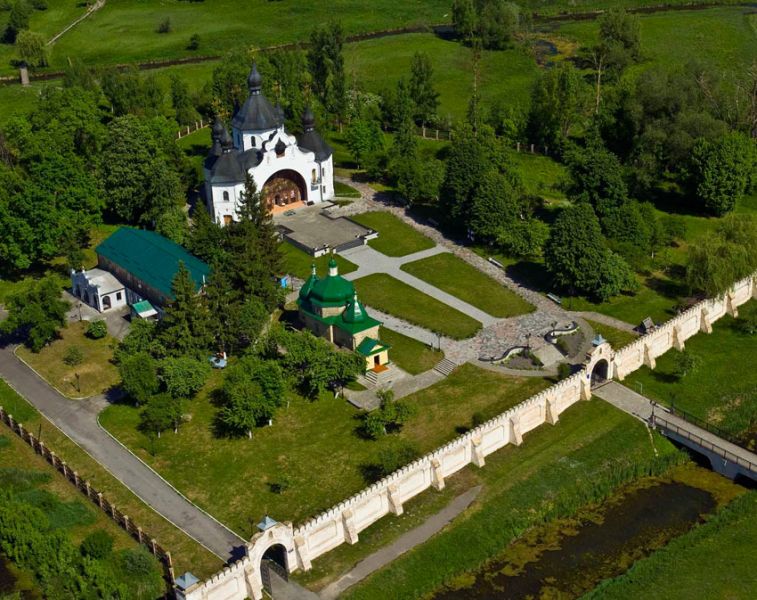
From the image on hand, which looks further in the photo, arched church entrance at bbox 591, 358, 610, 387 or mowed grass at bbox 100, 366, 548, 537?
arched church entrance at bbox 591, 358, 610, 387

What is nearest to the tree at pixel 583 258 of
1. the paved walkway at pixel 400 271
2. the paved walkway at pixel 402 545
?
the paved walkway at pixel 400 271

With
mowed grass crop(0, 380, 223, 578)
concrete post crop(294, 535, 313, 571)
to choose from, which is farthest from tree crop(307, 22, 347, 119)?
concrete post crop(294, 535, 313, 571)

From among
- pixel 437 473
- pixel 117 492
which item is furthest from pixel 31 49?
pixel 437 473

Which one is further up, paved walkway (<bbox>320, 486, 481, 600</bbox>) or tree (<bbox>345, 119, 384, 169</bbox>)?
tree (<bbox>345, 119, 384, 169</bbox>)

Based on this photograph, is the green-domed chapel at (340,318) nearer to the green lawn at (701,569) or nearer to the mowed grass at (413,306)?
the mowed grass at (413,306)

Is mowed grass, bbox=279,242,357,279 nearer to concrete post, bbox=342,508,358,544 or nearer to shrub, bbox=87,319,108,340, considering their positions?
shrub, bbox=87,319,108,340

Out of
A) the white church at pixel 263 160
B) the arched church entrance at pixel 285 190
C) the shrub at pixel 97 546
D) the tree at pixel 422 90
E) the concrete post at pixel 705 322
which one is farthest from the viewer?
the tree at pixel 422 90

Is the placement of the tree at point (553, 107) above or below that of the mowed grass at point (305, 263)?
above
